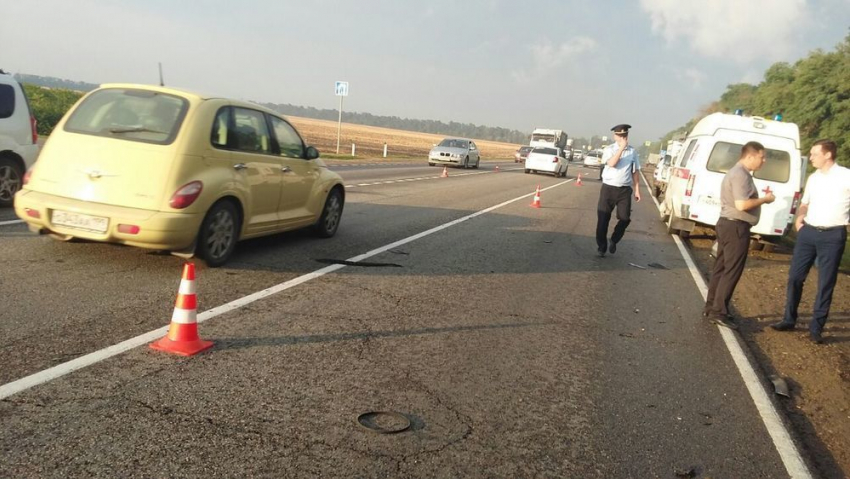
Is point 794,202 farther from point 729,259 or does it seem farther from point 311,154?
point 311,154

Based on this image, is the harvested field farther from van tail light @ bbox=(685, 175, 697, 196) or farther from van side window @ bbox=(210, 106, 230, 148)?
van side window @ bbox=(210, 106, 230, 148)

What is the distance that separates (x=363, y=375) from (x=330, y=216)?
16.8 ft

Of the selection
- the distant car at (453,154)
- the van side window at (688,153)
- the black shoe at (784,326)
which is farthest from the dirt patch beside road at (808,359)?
the distant car at (453,154)

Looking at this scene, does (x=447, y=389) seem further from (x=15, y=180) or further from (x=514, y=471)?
(x=15, y=180)

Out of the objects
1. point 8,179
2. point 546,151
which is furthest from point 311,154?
point 546,151

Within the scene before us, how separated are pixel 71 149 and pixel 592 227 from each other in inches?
400

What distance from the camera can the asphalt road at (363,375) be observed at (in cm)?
316

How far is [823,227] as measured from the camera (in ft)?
20.4

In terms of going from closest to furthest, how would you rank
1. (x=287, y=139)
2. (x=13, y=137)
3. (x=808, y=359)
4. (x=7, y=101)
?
(x=808, y=359) → (x=287, y=139) → (x=13, y=137) → (x=7, y=101)

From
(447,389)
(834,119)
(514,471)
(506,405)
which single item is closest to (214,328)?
(447,389)

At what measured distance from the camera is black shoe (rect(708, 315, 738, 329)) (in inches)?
252

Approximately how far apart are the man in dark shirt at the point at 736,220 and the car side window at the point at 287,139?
503cm

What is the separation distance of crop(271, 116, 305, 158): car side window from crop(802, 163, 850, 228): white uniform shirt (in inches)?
226

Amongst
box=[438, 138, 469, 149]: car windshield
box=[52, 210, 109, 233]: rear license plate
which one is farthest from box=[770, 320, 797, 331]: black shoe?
box=[438, 138, 469, 149]: car windshield
